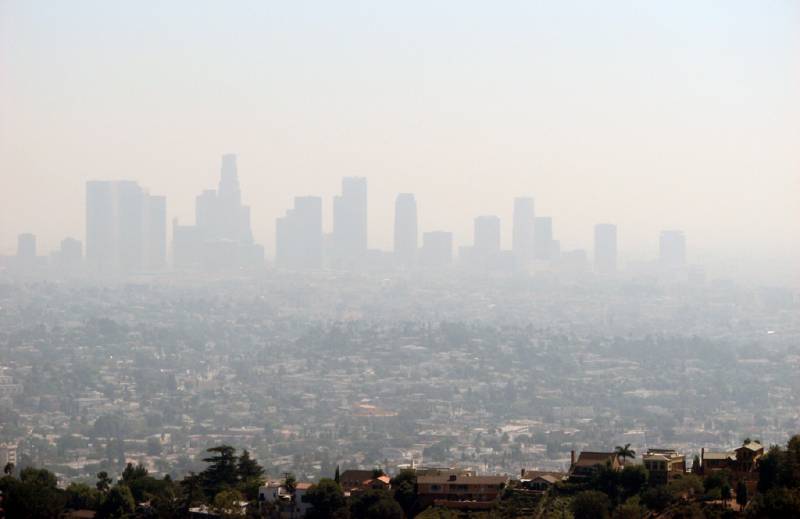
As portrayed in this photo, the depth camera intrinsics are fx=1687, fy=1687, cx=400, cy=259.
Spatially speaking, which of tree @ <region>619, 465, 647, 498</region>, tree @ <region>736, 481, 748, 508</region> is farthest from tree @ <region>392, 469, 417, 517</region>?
tree @ <region>736, 481, 748, 508</region>

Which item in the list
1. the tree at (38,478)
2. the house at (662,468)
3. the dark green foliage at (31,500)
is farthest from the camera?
the tree at (38,478)

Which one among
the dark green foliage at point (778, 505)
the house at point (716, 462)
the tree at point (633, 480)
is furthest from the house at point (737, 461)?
the dark green foliage at point (778, 505)

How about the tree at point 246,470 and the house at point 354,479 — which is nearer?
the house at point 354,479

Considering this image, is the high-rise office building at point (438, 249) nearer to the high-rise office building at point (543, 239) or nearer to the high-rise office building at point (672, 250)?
the high-rise office building at point (543, 239)

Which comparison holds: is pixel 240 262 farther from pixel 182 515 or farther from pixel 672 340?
pixel 182 515

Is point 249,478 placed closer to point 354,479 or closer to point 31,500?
point 354,479

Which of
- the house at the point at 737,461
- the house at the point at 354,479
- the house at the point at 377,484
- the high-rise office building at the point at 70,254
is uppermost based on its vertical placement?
the high-rise office building at the point at 70,254

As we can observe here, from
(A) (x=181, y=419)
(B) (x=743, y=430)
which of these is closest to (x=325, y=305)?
(A) (x=181, y=419)

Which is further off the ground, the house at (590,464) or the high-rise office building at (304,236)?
the high-rise office building at (304,236)
